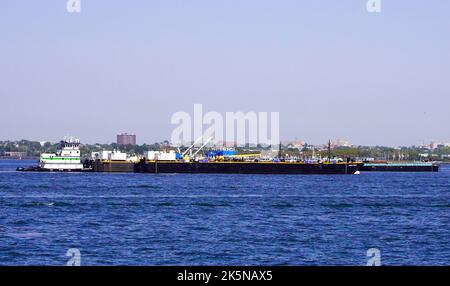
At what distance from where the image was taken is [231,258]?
88.1ft

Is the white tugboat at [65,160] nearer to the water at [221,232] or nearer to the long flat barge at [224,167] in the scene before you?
the long flat barge at [224,167]

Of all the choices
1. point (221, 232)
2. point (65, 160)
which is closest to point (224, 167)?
point (65, 160)

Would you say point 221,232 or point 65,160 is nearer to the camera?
point 221,232

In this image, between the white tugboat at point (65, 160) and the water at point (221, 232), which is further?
the white tugboat at point (65, 160)

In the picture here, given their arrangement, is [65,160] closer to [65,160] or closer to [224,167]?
[65,160]

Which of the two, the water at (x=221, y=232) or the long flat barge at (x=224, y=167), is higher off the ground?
the long flat barge at (x=224, y=167)

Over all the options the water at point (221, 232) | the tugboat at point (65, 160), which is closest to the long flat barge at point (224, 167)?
the tugboat at point (65, 160)

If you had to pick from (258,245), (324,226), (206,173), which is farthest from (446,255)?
(206,173)


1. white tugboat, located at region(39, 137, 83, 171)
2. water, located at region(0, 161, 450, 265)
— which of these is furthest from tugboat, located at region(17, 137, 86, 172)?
water, located at region(0, 161, 450, 265)

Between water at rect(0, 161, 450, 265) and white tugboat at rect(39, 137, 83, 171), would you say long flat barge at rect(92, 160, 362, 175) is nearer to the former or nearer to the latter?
white tugboat at rect(39, 137, 83, 171)

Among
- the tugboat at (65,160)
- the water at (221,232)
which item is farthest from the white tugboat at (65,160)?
the water at (221,232)
